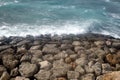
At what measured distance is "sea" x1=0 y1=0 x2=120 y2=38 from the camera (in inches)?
761

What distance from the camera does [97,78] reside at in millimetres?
13148

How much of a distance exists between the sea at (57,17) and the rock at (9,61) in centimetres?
361

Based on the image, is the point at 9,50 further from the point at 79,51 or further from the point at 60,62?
the point at 79,51

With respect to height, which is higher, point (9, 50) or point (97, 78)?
point (9, 50)

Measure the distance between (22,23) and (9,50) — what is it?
5.44m

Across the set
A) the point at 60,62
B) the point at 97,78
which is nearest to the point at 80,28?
the point at 60,62

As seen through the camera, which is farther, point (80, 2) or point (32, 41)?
point (80, 2)

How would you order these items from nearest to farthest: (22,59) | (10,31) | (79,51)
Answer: (22,59)
(79,51)
(10,31)

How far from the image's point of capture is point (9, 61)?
45.4ft

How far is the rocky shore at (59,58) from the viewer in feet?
43.4

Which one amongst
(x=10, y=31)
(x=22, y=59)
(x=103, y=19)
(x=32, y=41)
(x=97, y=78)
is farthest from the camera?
(x=103, y=19)

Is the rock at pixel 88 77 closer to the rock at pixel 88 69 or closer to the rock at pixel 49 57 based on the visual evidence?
the rock at pixel 88 69

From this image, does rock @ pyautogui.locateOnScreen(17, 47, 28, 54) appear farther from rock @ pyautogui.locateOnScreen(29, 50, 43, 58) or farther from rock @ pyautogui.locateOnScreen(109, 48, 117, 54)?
rock @ pyautogui.locateOnScreen(109, 48, 117, 54)

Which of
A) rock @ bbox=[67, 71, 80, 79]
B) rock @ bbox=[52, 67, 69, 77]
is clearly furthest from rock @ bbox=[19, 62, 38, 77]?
rock @ bbox=[67, 71, 80, 79]
